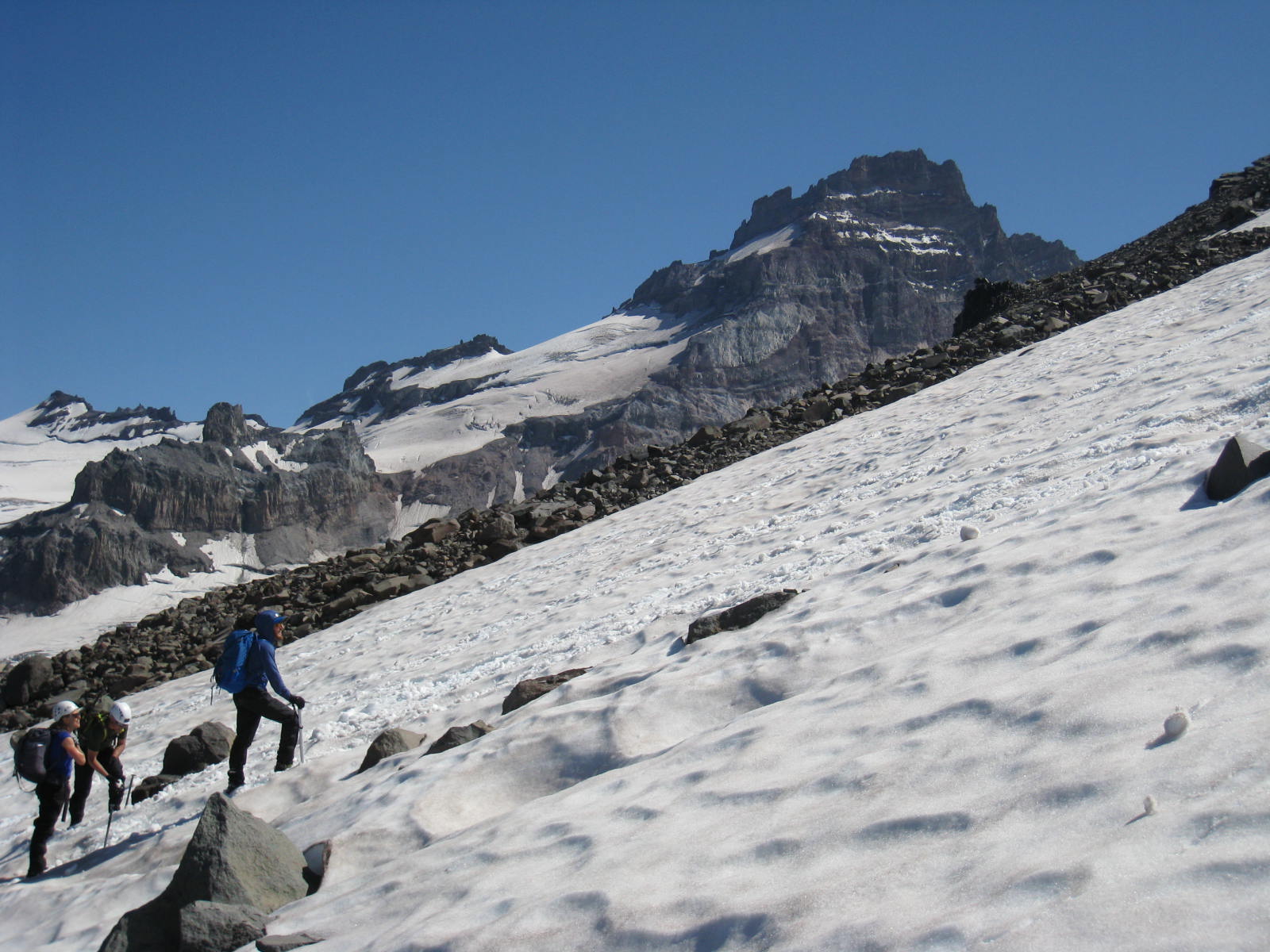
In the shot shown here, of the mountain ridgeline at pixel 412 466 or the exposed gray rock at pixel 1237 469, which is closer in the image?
the exposed gray rock at pixel 1237 469

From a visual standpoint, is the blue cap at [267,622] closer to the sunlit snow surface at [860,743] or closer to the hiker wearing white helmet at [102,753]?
the sunlit snow surface at [860,743]

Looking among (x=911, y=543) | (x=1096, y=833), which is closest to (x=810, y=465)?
(x=911, y=543)

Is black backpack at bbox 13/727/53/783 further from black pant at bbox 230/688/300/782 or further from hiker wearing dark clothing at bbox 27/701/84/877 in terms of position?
black pant at bbox 230/688/300/782

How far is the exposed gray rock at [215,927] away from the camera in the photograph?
4637mm

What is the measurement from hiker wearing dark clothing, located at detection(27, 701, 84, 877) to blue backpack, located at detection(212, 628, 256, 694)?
1.50 meters

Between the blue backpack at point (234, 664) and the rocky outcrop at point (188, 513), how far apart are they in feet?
415

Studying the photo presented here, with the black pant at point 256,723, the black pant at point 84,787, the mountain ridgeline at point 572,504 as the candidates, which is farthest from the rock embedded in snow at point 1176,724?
the mountain ridgeline at point 572,504

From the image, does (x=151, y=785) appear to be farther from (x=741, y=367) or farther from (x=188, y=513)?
(x=741, y=367)

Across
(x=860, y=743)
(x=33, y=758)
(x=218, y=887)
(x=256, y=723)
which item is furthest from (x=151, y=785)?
(x=860, y=743)

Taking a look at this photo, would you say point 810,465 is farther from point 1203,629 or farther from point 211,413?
point 211,413

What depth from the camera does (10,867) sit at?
8.75 metres

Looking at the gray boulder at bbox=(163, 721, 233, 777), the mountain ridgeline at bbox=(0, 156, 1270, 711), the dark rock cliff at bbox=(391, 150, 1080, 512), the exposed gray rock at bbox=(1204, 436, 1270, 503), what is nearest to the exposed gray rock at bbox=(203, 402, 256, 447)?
the dark rock cliff at bbox=(391, 150, 1080, 512)

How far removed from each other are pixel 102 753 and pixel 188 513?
138549 mm

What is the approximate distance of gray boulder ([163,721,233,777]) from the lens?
9680 mm
